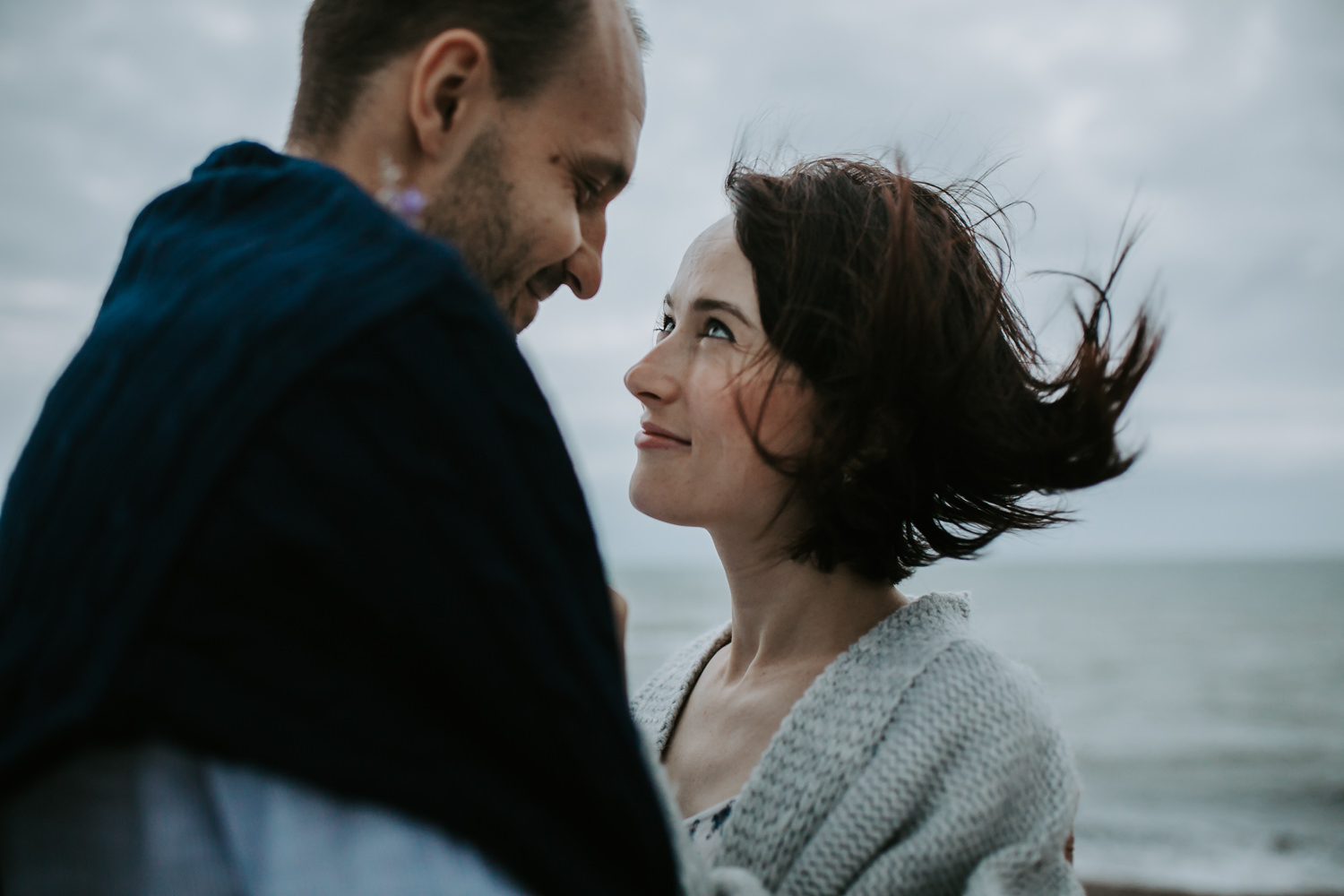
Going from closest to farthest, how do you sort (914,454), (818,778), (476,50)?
(476,50) → (818,778) → (914,454)

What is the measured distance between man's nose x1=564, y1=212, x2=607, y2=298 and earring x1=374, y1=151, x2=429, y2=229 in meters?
0.36

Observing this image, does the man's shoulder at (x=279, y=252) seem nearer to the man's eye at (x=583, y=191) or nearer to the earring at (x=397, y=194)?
the earring at (x=397, y=194)

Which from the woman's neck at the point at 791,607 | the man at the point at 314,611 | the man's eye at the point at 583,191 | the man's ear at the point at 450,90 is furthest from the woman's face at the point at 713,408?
the man at the point at 314,611

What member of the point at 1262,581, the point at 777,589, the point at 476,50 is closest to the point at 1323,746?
the point at 777,589

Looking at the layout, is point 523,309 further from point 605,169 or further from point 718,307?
point 718,307

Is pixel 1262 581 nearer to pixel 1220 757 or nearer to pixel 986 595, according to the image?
pixel 986 595

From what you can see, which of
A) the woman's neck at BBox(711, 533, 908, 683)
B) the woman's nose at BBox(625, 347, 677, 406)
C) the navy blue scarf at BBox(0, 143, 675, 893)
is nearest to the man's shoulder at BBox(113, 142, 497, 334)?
the navy blue scarf at BBox(0, 143, 675, 893)

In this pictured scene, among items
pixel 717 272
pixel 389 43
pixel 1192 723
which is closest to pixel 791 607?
pixel 717 272

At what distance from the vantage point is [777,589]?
6.91ft

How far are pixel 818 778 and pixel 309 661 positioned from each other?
1.11 metres

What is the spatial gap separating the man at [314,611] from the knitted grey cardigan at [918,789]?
0.75 m

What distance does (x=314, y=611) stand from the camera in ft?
2.50

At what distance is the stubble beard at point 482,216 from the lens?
1364 mm

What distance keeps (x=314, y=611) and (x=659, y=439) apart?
4.48 ft
